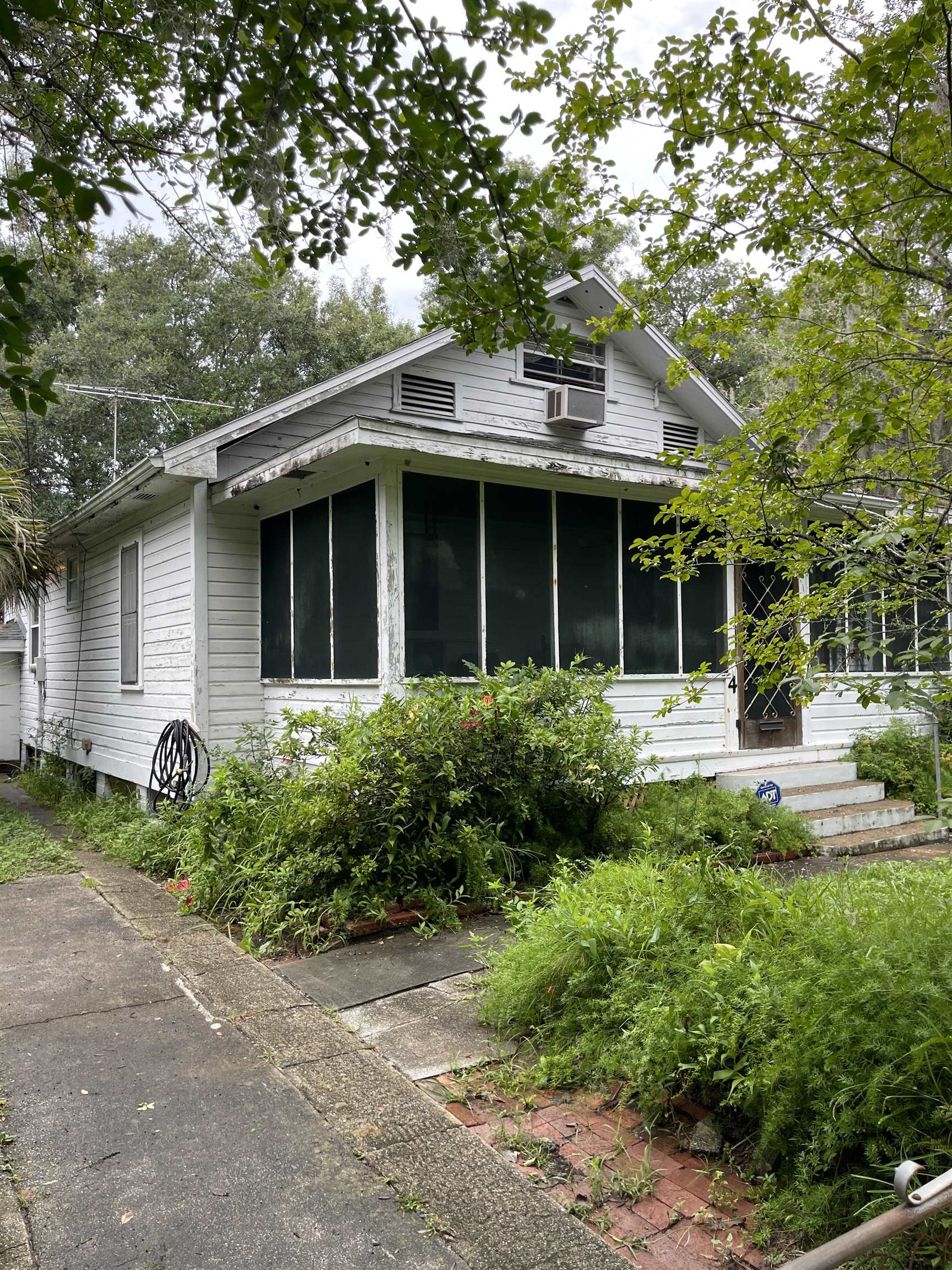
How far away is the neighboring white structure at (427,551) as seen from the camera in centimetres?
701

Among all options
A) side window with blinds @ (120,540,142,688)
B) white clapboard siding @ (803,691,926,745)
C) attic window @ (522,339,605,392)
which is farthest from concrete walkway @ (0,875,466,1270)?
white clapboard siding @ (803,691,926,745)

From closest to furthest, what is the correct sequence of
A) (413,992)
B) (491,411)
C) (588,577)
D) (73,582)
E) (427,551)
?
(413,992), (427,551), (588,577), (491,411), (73,582)

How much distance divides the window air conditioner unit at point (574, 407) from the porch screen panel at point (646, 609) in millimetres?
1532

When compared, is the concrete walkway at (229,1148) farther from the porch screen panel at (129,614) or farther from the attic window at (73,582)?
the attic window at (73,582)

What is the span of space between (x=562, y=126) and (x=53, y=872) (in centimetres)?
666

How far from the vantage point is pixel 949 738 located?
1014cm

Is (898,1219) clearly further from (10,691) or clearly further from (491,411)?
(10,691)

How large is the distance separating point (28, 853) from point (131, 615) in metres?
3.26

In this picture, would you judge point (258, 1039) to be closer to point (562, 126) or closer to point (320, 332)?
point (562, 126)

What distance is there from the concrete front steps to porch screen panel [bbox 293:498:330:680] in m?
4.20

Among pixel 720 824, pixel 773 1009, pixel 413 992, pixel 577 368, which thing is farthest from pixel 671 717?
pixel 773 1009

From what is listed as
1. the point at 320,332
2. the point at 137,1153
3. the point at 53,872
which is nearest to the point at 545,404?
the point at 53,872

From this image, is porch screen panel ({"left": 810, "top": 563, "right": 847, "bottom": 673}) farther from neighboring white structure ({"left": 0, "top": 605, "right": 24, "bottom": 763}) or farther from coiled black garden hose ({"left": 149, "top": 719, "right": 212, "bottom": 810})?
neighboring white structure ({"left": 0, "top": 605, "right": 24, "bottom": 763})

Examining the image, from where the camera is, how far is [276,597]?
27.5 feet
